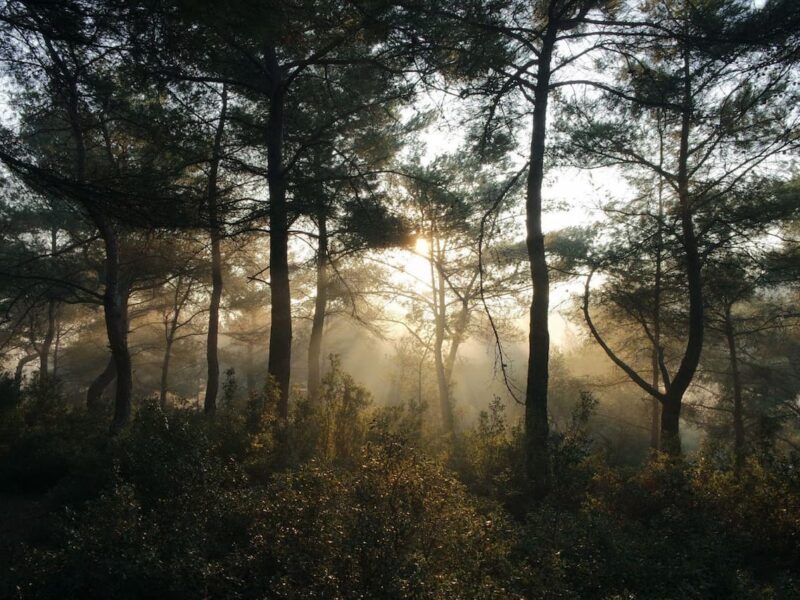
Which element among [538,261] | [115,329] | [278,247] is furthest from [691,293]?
[115,329]

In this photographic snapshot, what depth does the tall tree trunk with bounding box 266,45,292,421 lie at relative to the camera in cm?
899

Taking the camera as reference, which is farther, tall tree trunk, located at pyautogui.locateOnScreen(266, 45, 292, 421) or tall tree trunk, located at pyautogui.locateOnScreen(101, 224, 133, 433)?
tall tree trunk, located at pyautogui.locateOnScreen(101, 224, 133, 433)

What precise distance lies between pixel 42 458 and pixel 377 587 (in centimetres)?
615

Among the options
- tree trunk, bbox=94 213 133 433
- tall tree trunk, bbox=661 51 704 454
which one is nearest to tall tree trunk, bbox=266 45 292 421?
tree trunk, bbox=94 213 133 433

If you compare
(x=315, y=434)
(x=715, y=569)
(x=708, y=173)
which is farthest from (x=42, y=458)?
(x=708, y=173)

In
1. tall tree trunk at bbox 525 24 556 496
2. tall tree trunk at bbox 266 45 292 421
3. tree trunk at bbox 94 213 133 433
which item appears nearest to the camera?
tall tree trunk at bbox 525 24 556 496

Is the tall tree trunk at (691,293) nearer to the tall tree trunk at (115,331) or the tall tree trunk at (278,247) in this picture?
the tall tree trunk at (278,247)

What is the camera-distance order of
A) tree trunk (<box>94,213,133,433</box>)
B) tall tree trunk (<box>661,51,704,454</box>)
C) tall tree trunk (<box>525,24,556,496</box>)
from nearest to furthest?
tall tree trunk (<box>525,24,556,496</box>)
tree trunk (<box>94,213,133,433</box>)
tall tree trunk (<box>661,51,704,454</box>)

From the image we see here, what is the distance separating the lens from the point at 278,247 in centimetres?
938

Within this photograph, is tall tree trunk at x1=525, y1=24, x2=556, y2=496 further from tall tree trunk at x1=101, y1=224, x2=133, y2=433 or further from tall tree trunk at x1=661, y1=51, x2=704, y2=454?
tall tree trunk at x1=101, y1=224, x2=133, y2=433

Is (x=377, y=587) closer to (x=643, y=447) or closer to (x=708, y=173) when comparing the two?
(x=708, y=173)

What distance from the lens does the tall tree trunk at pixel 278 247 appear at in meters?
Result: 8.99

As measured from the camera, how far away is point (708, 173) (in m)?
9.95

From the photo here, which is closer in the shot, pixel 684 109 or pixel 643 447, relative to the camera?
pixel 684 109
